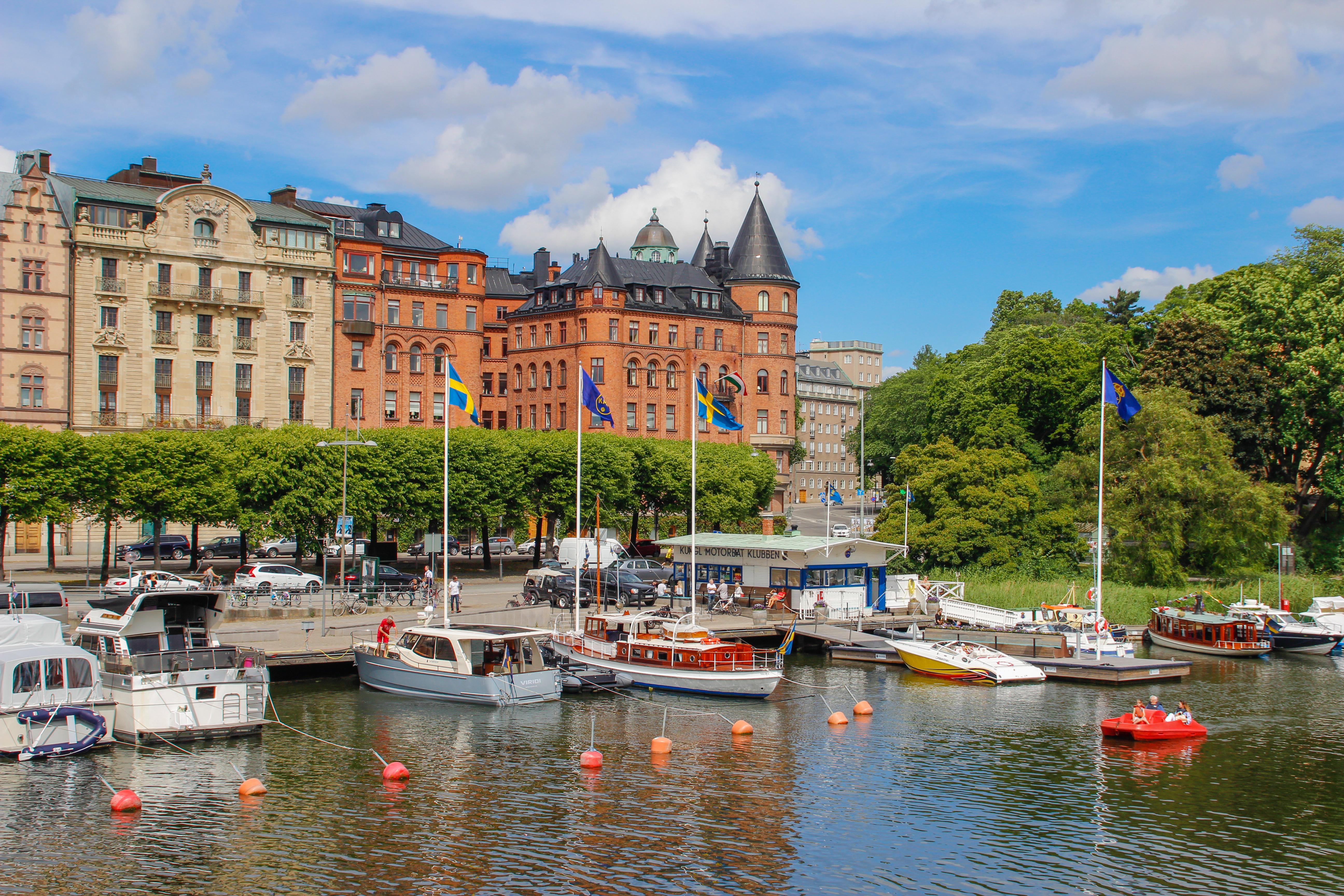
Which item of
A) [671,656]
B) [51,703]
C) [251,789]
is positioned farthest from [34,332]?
[251,789]

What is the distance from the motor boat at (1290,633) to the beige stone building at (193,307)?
59914 mm

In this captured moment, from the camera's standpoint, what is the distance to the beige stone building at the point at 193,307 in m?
73.3

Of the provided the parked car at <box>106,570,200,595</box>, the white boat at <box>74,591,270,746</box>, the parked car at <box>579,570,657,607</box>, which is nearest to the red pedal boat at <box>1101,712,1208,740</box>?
the parked car at <box>579,570,657,607</box>

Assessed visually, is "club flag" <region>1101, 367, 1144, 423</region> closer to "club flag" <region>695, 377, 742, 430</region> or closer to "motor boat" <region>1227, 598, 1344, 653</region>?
"club flag" <region>695, 377, 742, 430</region>

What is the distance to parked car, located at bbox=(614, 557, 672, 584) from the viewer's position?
57.9m

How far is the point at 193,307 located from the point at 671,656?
51.2 meters

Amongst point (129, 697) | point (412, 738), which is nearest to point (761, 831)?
point (412, 738)

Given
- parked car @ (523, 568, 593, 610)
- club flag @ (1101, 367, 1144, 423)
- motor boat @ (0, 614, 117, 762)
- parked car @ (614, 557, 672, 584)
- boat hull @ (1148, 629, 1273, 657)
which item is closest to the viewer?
motor boat @ (0, 614, 117, 762)

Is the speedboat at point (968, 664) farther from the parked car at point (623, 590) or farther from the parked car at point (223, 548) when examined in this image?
the parked car at point (223, 548)

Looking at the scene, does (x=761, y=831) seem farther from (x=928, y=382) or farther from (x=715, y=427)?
(x=928, y=382)

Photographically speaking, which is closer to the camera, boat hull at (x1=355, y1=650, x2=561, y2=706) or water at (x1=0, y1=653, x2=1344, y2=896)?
water at (x1=0, y1=653, x2=1344, y2=896)

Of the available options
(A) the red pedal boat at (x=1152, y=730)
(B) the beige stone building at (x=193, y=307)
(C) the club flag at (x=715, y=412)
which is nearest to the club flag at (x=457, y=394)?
(C) the club flag at (x=715, y=412)

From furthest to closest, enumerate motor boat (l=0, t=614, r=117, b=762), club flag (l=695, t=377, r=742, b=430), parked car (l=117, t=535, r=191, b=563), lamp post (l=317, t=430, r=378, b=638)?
parked car (l=117, t=535, r=191, b=563) → club flag (l=695, t=377, r=742, b=430) → lamp post (l=317, t=430, r=378, b=638) → motor boat (l=0, t=614, r=117, b=762)

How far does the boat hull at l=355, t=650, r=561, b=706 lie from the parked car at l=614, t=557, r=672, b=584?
55.5ft
